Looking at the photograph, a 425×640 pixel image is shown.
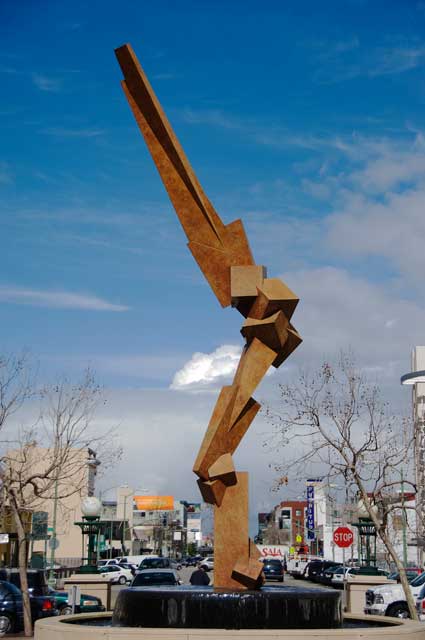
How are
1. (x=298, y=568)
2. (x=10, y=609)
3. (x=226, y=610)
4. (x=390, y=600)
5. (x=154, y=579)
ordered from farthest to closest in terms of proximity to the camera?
(x=298, y=568)
(x=390, y=600)
(x=154, y=579)
(x=10, y=609)
(x=226, y=610)

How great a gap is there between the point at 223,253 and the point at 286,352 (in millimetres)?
2069

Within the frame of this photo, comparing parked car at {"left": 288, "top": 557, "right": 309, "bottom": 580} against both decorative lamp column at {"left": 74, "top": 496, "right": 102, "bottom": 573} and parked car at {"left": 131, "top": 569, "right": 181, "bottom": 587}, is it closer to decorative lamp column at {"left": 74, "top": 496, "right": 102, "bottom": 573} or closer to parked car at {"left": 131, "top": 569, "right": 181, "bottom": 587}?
decorative lamp column at {"left": 74, "top": 496, "right": 102, "bottom": 573}

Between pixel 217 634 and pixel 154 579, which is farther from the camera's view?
pixel 154 579

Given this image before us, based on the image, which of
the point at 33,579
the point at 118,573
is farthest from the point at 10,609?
the point at 118,573

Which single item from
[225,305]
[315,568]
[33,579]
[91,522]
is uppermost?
[225,305]

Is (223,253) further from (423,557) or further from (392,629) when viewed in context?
(423,557)

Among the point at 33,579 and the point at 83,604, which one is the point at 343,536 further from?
the point at 33,579

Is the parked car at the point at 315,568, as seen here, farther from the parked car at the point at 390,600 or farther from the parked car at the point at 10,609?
the parked car at the point at 10,609

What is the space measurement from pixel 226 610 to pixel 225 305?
5449 millimetres

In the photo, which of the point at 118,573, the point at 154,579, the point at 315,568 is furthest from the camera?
the point at 118,573

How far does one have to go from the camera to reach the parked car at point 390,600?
22.8 metres

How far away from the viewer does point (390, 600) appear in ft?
75.3

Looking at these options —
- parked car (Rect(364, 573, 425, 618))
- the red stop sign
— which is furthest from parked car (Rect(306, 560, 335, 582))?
parked car (Rect(364, 573, 425, 618))

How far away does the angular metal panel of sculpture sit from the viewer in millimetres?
14016
